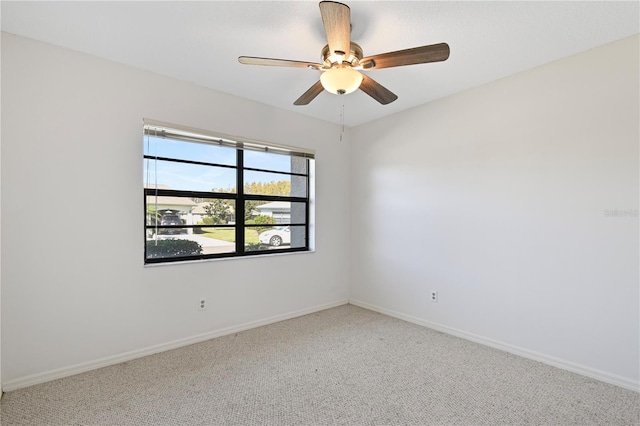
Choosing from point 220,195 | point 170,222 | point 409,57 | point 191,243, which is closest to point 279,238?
point 220,195

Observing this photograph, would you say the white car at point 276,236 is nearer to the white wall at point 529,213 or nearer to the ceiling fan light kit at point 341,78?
the white wall at point 529,213

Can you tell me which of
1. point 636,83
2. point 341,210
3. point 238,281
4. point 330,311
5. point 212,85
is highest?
point 212,85

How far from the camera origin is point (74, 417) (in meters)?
1.78

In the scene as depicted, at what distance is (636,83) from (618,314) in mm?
1609

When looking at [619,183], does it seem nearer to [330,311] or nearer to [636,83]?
[636,83]

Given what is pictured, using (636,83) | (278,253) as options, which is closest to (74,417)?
(278,253)

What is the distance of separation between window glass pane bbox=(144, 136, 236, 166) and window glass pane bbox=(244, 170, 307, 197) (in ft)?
0.88

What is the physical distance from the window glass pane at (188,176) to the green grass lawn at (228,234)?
0.41 meters

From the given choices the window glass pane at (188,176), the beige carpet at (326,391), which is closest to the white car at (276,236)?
the window glass pane at (188,176)

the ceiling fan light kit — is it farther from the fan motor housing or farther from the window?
the window

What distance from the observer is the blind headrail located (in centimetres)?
263

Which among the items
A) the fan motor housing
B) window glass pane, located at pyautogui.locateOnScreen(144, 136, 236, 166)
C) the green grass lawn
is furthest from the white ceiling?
the green grass lawn

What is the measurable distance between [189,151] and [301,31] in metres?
1.56

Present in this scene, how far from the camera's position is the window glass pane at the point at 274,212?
3.36 metres
